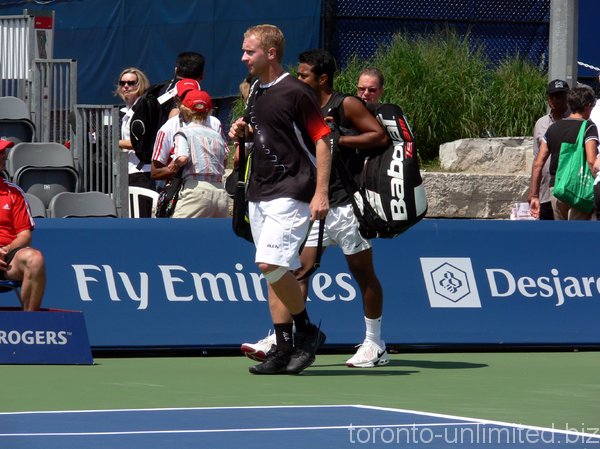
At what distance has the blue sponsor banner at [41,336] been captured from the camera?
33.0 feet

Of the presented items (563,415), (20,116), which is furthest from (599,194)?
(20,116)

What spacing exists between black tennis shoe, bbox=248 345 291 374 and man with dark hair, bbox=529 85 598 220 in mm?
4464

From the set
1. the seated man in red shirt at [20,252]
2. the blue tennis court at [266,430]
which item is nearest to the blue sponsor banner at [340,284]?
the seated man in red shirt at [20,252]

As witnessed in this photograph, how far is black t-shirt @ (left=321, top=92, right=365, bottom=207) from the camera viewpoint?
394 inches

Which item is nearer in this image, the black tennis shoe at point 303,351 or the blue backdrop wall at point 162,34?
the black tennis shoe at point 303,351

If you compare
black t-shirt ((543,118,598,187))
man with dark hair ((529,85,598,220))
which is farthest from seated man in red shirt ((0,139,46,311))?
black t-shirt ((543,118,598,187))

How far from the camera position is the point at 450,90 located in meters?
18.2

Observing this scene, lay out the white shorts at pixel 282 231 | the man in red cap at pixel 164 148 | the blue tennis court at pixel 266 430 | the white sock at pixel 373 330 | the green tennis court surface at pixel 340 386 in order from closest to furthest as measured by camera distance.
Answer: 1. the blue tennis court at pixel 266 430
2. the green tennis court surface at pixel 340 386
3. the white shorts at pixel 282 231
4. the white sock at pixel 373 330
5. the man in red cap at pixel 164 148

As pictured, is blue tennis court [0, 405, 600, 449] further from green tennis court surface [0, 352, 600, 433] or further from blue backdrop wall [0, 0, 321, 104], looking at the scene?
blue backdrop wall [0, 0, 321, 104]

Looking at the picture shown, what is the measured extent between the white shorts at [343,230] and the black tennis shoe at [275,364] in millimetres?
871

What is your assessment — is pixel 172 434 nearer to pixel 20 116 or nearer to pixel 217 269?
pixel 217 269

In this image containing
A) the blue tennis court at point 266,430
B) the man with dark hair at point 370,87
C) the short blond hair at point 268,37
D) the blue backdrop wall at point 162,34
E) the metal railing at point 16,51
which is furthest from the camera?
the blue backdrop wall at point 162,34

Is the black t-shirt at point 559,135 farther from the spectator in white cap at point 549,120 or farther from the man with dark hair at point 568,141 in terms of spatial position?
the spectator in white cap at point 549,120

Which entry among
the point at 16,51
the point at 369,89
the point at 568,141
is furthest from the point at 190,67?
the point at 16,51
